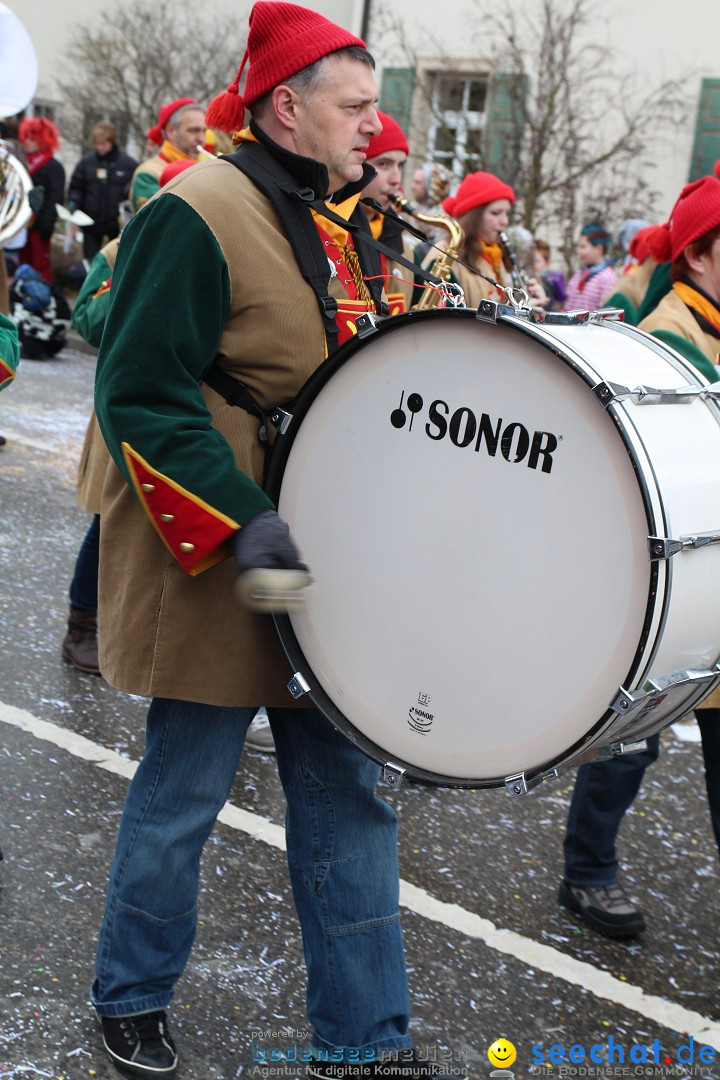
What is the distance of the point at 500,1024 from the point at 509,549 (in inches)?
46.5

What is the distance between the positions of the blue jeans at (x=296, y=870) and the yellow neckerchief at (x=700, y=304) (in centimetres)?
138

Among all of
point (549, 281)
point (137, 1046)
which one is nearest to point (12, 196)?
point (137, 1046)


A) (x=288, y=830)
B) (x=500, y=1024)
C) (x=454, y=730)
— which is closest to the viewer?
(x=454, y=730)

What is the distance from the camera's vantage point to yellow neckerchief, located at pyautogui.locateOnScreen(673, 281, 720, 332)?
305 cm

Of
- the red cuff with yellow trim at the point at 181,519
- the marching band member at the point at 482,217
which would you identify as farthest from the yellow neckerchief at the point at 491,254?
the red cuff with yellow trim at the point at 181,519

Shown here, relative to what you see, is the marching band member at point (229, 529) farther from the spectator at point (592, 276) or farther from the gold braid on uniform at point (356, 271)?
the spectator at point (592, 276)

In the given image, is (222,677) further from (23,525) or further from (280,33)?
(23,525)

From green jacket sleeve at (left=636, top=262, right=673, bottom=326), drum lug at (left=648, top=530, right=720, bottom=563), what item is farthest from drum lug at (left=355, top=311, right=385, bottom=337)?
green jacket sleeve at (left=636, top=262, right=673, bottom=326)

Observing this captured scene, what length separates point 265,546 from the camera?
2.00m

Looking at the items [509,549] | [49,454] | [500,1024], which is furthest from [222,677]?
[49,454]

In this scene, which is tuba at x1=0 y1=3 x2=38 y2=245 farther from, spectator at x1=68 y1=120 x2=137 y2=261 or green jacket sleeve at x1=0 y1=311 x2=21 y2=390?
spectator at x1=68 y1=120 x2=137 y2=261

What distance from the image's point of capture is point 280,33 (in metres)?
2.24

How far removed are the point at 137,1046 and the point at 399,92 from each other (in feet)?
52.2

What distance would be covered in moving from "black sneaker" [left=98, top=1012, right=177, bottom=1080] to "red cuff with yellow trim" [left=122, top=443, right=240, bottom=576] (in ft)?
2.84
